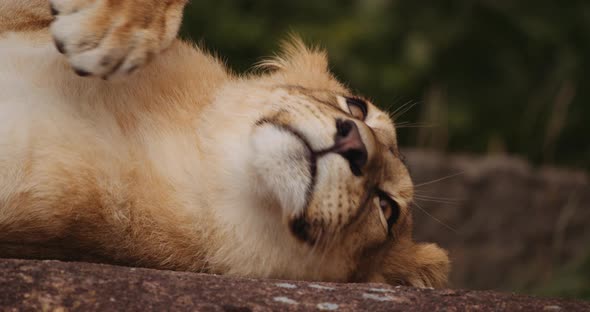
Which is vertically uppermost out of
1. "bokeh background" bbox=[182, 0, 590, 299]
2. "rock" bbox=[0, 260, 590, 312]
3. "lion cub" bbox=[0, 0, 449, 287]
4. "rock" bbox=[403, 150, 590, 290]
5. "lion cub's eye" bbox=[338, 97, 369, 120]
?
"bokeh background" bbox=[182, 0, 590, 299]

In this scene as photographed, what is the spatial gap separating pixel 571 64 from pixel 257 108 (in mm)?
3580

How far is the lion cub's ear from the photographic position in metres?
3.34

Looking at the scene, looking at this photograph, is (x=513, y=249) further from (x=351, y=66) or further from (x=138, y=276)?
(x=138, y=276)

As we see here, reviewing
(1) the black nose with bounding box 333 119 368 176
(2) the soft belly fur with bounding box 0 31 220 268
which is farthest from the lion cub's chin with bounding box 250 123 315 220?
(2) the soft belly fur with bounding box 0 31 220 268

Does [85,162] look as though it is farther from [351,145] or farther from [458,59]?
[458,59]

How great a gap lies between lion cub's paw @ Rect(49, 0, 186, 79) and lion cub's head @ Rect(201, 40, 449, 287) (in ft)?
1.36

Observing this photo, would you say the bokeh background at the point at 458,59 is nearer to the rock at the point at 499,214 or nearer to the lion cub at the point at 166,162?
the rock at the point at 499,214

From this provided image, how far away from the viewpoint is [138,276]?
2303 mm

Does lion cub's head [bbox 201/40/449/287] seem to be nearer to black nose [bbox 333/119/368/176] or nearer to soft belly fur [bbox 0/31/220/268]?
black nose [bbox 333/119/368/176]

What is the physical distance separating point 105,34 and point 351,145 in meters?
0.82

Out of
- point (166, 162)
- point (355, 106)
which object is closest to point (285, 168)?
point (166, 162)

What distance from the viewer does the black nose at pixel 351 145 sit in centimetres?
274

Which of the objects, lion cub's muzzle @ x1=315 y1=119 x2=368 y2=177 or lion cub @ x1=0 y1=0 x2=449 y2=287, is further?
lion cub's muzzle @ x1=315 y1=119 x2=368 y2=177

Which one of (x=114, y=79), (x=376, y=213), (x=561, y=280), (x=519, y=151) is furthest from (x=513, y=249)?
(x=114, y=79)
